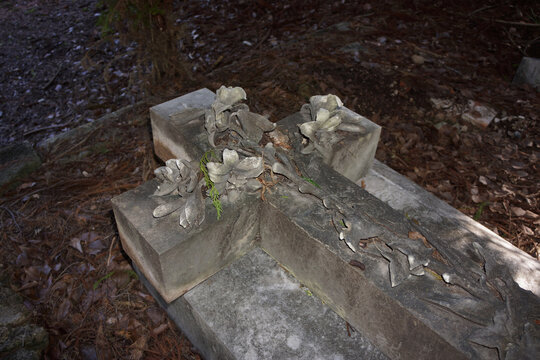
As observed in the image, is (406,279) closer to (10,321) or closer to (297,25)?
(10,321)

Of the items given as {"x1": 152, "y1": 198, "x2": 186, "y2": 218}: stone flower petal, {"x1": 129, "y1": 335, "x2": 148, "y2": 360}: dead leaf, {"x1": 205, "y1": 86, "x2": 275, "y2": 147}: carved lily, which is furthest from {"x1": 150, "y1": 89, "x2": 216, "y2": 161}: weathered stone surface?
{"x1": 129, "y1": 335, "x2": 148, "y2": 360}: dead leaf

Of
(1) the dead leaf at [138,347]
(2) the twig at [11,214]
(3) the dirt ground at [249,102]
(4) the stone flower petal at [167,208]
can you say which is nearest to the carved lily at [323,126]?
(4) the stone flower petal at [167,208]

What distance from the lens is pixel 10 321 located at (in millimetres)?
2807

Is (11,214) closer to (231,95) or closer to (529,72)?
(231,95)

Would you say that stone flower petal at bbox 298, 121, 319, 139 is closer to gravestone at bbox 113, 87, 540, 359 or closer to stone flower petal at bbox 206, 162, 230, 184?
gravestone at bbox 113, 87, 540, 359

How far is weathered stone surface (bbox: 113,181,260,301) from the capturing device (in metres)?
2.24

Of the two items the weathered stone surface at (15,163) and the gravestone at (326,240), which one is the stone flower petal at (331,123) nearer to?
the gravestone at (326,240)

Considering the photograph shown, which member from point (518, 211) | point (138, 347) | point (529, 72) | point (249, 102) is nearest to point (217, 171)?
point (138, 347)

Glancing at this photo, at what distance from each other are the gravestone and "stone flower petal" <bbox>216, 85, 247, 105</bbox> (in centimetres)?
1

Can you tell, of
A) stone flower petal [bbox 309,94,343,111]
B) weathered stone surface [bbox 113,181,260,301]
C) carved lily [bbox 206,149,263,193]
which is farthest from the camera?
stone flower petal [bbox 309,94,343,111]

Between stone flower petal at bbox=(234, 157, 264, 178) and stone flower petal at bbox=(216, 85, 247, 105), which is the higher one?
stone flower petal at bbox=(216, 85, 247, 105)

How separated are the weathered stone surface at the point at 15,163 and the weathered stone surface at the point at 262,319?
2399 mm

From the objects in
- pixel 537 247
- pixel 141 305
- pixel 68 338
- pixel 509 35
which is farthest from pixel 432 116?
pixel 68 338

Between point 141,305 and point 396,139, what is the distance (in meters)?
3.02
